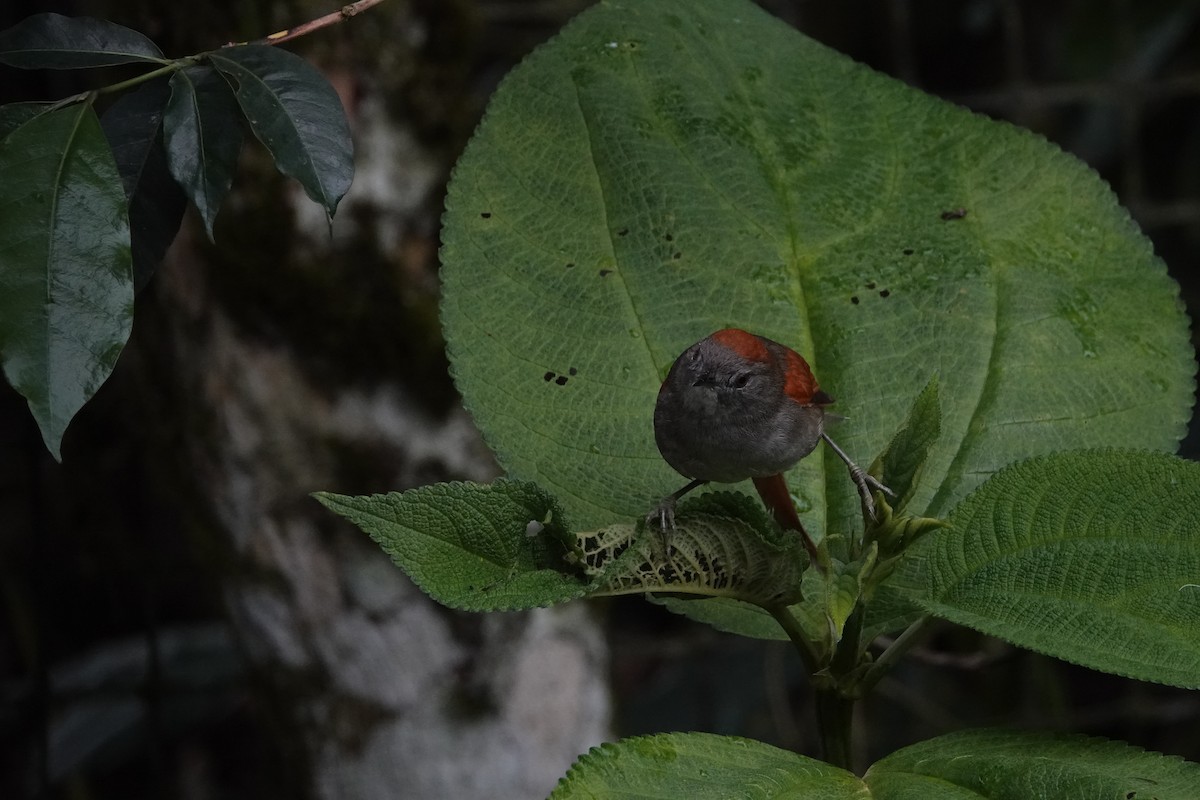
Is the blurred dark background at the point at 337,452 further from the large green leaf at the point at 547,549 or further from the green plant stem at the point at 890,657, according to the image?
the large green leaf at the point at 547,549

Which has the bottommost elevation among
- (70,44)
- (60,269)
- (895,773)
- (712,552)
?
(895,773)

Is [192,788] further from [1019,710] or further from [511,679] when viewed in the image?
[1019,710]

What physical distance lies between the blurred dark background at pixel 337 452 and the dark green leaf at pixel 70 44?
2.98 feet

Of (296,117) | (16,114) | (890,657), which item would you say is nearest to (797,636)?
(890,657)

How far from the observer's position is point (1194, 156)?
288 centimetres

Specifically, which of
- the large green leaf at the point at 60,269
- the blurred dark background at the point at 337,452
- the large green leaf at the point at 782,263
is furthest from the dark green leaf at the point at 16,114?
the blurred dark background at the point at 337,452

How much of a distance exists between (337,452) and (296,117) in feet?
3.69

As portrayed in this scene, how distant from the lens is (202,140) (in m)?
0.74

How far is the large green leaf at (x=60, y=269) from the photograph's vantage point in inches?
26.1

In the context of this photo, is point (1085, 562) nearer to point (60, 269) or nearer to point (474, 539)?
point (474, 539)

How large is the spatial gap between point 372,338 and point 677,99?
1.03 m

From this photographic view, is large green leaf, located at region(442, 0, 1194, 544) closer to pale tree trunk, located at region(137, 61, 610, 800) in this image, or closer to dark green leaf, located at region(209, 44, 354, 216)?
dark green leaf, located at region(209, 44, 354, 216)

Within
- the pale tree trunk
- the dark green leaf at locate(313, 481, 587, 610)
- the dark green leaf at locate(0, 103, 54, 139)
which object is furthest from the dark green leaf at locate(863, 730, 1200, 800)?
the pale tree trunk

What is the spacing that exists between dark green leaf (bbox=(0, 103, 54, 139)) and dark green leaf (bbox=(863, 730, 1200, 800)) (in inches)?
24.8
